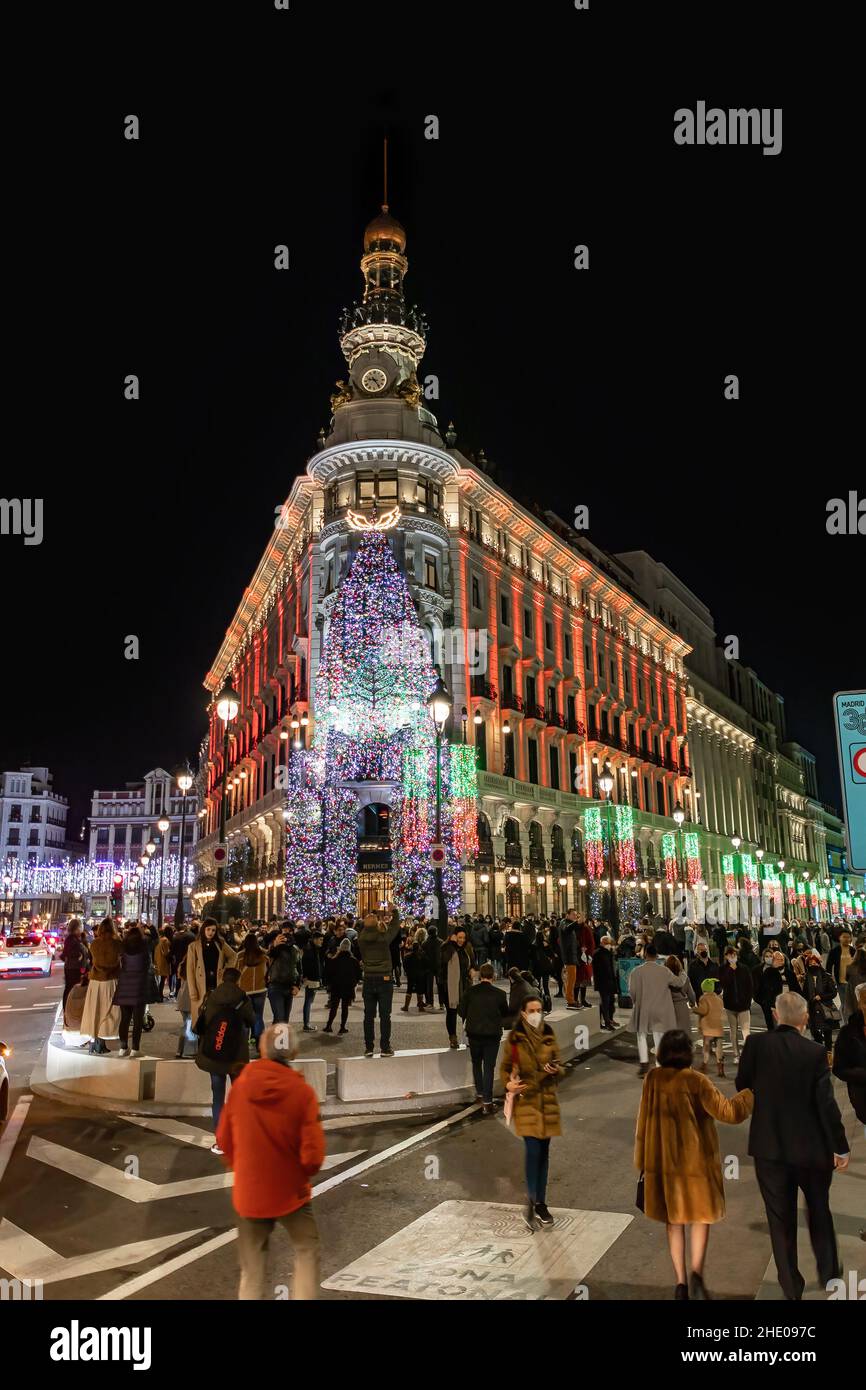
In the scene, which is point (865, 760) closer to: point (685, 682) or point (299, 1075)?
point (299, 1075)

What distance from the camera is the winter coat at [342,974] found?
14.6 m

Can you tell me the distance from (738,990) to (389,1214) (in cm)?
846

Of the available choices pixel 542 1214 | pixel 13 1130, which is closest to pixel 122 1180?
pixel 13 1130

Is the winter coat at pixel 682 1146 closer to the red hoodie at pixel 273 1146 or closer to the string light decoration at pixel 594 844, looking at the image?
the red hoodie at pixel 273 1146

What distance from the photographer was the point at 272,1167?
15.5 ft

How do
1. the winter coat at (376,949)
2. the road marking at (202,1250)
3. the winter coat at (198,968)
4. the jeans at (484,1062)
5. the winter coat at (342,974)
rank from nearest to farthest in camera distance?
1. the road marking at (202,1250)
2. the jeans at (484,1062)
3. the winter coat at (198,968)
4. the winter coat at (376,949)
5. the winter coat at (342,974)

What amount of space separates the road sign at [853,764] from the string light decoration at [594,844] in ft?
146

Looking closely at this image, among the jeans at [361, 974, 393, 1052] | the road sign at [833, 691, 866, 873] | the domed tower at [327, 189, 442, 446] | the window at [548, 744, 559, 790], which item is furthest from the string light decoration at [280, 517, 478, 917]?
the road sign at [833, 691, 866, 873]

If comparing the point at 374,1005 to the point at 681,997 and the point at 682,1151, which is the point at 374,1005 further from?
the point at 682,1151

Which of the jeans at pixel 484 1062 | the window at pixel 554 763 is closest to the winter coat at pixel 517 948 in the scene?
the jeans at pixel 484 1062

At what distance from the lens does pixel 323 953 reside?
891 inches

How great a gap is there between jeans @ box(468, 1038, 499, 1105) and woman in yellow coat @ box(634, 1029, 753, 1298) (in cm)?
516
